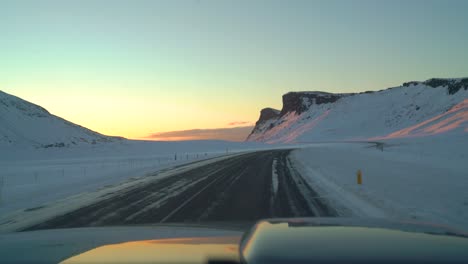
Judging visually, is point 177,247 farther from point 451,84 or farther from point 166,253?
point 451,84

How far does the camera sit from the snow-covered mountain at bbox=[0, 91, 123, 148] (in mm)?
152200

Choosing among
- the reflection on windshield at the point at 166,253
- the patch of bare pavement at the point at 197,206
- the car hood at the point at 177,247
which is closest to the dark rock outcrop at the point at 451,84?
the patch of bare pavement at the point at 197,206

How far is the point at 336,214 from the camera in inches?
407

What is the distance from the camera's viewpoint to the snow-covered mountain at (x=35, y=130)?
15220 cm

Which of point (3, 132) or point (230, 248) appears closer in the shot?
point (230, 248)

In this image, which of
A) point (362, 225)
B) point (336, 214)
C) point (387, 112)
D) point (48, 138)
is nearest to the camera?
point (362, 225)

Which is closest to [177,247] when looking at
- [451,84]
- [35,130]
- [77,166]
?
[77,166]

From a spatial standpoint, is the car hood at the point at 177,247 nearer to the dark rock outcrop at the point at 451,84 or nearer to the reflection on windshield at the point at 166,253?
the reflection on windshield at the point at 166,253

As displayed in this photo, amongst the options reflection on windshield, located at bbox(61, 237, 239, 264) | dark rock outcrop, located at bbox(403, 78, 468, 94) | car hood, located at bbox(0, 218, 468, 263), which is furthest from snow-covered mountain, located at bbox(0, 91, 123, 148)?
reflection on windshield, located at bbox(61, 237, 239, 264)

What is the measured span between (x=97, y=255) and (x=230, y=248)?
3.94ft

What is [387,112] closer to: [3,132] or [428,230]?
[3,132]

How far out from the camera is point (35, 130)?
558 ft

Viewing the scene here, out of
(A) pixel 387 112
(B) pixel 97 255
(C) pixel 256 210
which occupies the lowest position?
(C) pixel 256 210

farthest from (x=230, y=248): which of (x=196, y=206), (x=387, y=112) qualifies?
(x=387, y=112)
